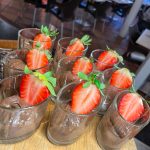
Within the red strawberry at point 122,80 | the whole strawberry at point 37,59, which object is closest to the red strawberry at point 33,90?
the whole strawberry at point 37,59

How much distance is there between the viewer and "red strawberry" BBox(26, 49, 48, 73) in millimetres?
753

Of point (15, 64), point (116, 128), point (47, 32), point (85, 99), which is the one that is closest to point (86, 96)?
point (85, 99)

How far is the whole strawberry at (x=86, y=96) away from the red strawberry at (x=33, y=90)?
78mm

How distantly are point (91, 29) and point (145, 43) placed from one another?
2.00 metres

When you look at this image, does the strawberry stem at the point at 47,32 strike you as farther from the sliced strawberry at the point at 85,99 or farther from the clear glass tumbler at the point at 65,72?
the sliced strawberry at the point at 85,99

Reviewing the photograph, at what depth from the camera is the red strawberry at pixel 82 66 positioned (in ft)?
2.54

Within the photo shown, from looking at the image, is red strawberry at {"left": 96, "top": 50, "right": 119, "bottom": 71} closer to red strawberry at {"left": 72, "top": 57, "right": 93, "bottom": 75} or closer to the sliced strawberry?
red strawberry at {"left": 72, "top": 57, "right": 93, "bottom": 75}

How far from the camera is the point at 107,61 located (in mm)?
Result: 873

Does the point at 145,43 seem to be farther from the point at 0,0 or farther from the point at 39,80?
the point at 0,0

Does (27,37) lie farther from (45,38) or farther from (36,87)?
(36,87)

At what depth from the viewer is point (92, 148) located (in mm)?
719

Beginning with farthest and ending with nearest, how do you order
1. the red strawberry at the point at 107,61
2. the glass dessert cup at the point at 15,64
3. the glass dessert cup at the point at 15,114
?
the red strawberry at the point at 107,61, the glass dessert cup at the point at 15,64, the glass dessert cup at the point at 15,114

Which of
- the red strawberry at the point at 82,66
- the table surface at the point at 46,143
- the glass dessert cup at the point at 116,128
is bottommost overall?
the table surface at the point at 46,143

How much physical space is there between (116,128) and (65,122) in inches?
5.9
